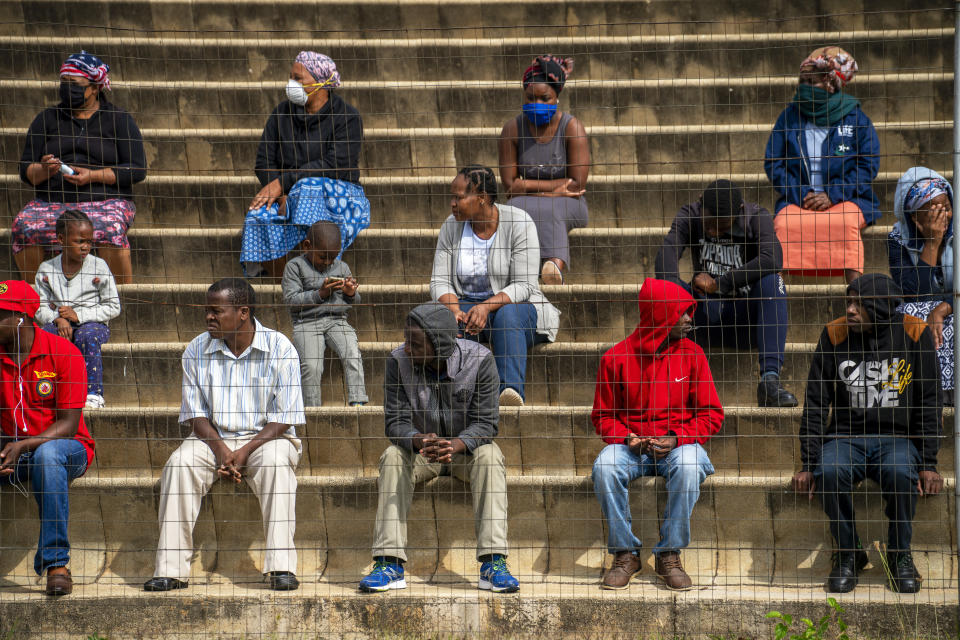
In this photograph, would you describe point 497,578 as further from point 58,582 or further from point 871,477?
point 58,582

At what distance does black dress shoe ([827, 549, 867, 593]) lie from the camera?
5.00 m

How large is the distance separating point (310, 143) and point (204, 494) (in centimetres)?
242

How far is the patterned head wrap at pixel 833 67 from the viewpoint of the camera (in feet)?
22.3

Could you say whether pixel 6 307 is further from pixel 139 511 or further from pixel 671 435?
pixel 671 435

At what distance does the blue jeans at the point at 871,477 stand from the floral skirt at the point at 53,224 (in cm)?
388

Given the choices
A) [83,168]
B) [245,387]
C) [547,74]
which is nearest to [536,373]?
[245,387]

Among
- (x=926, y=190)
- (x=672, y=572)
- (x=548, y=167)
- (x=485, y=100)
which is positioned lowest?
(x=672, y=572)

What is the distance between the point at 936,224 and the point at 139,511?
401cm

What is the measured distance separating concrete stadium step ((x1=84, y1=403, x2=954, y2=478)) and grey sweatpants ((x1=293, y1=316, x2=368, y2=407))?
166 mm

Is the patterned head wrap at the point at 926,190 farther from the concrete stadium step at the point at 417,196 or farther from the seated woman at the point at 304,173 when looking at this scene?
the seated woman at the point at 304,173

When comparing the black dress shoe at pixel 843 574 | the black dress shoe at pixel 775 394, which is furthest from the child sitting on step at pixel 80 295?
the black dress shoe at pixel 843 574

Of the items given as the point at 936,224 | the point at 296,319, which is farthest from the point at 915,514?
the point at 296,319

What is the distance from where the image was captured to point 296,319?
243 inches

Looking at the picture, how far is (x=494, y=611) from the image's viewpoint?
16.4 ft
